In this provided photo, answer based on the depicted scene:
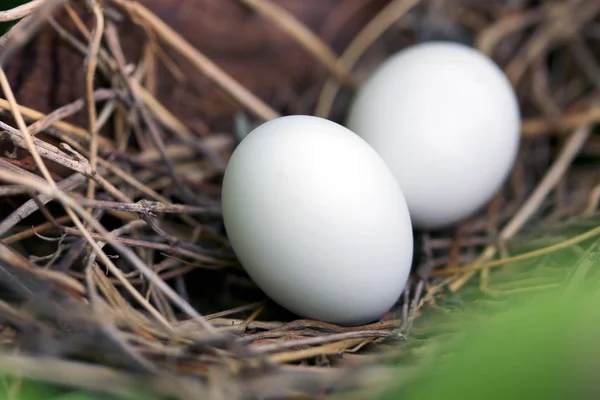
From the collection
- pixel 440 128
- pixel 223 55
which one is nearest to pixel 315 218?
pixel 440 128

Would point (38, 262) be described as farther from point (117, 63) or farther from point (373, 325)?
point (373, 325)

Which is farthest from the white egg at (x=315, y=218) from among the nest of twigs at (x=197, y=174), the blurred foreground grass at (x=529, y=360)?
the blurred foreground grass at (x=529, y=360)

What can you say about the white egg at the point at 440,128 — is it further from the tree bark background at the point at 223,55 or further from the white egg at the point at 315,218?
the tree bark background at the point at 223,55

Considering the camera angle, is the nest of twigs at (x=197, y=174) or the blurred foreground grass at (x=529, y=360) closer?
the blurred foreground grass at (x=529, y=360)

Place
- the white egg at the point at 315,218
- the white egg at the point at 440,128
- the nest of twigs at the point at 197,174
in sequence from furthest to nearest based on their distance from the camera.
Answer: the white egg at the point at 440,128, the white egg at the point at 315,218, the nest of twigs at the point at 197,174

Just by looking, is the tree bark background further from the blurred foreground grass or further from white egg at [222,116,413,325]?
the blurred foreground grass

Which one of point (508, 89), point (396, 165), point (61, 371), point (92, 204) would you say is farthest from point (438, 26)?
point (61, 371)

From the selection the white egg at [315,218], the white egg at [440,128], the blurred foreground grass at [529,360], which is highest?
the white egg at [440,128]

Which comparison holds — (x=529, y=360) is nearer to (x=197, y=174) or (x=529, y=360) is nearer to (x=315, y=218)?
(x=315, y=218)
